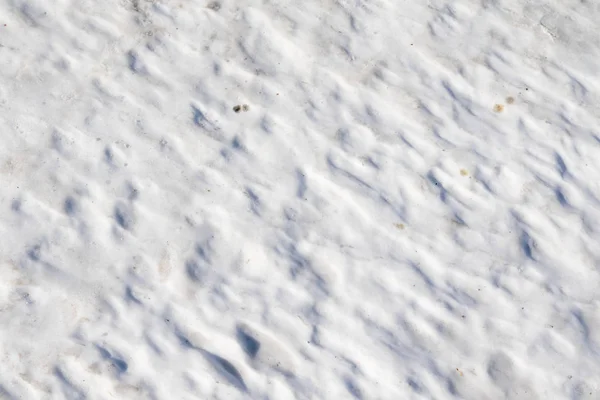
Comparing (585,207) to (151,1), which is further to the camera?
(151,1)

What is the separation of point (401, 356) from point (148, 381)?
3.29ft

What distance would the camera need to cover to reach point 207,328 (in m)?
3.03

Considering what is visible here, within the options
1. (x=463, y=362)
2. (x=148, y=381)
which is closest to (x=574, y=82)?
(x=463, y=362)

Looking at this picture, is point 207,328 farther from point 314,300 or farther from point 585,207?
point 585,207

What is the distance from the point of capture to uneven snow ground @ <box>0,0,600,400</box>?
2996 mm

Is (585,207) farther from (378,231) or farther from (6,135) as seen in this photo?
(6,135)

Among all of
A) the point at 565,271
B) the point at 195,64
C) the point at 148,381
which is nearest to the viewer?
the point at 148,381

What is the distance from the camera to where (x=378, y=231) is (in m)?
3.24

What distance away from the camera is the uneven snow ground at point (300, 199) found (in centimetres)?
300

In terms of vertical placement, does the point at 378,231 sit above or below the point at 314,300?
above

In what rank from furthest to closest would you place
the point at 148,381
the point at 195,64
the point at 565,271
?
1. the point at 195,64
2. the point at 565,271
3. the point at 148,381

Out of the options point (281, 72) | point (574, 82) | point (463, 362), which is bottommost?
point (463, 362)

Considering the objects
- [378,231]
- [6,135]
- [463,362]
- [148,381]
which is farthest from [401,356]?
[6,135]

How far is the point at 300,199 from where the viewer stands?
129 inches
